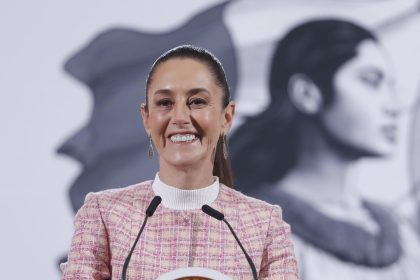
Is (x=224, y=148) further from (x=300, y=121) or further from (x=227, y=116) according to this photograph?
(x=300, y=121)

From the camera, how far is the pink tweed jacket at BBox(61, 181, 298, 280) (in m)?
1.17

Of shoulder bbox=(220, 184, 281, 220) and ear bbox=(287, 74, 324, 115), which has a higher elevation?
ear bbox=(287, 74, 324, 115)

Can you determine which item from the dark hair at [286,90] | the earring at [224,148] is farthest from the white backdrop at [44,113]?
the earring at [224,148]

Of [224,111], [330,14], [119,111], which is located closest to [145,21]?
[119,111]

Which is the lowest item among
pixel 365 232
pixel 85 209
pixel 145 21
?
pixel 365 232

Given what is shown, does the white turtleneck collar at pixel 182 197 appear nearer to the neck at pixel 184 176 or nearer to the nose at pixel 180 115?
the neck at pixel 184 176

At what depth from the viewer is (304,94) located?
2.44 meters

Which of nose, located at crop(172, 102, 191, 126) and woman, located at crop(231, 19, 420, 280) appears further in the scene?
woman, located at crop(231, 19, 420, 280)

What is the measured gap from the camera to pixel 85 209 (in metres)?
1.22

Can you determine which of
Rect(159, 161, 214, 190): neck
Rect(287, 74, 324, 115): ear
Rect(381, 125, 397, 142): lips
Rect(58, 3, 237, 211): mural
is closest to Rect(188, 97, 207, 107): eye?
Rect(159, 161, 214, 190): neck

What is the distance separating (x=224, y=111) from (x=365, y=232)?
1.32 meters

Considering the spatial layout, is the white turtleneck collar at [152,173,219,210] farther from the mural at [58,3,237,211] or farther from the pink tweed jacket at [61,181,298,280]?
the mural at [58,3,237,211]

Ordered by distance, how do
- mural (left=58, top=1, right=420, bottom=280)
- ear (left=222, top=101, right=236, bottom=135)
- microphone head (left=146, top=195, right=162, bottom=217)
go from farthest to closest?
1. mural (left=58, top=1, right=420, bottom=280)
2. ear (left=222, top=101, right=236, bottom=135)
3. microphone head (left=146, top=195, right=162, bottom=217)

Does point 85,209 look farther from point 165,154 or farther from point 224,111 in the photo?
point 224,111
